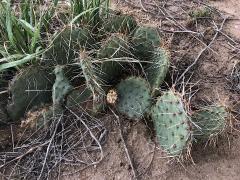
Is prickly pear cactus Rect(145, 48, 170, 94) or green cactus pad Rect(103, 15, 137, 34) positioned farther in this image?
green cactus pad Rect(103, 15, 137, 34)

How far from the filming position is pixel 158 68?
3088 mm

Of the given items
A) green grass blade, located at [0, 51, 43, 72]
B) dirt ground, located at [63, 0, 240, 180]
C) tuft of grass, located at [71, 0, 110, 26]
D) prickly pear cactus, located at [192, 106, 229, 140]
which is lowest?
dirt ground, located at [63, 0, 240, 180]

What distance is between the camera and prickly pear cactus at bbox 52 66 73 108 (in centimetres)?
299

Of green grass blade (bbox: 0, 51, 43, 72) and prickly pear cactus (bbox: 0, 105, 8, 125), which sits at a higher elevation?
green grass blade (bbox: 0, 51, 43, 72)

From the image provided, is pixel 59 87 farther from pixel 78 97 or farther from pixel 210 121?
pixel 210 121

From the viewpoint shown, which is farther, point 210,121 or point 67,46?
point 67,46

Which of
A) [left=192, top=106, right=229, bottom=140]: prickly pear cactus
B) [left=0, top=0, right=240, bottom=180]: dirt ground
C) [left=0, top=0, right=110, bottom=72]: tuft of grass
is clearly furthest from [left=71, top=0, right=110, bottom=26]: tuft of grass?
[left=192, top=106, right=229, bottom=140]: prickly pear cactus

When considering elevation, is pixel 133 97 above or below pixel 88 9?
below

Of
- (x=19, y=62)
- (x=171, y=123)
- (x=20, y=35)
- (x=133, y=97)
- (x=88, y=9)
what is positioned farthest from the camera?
(x=88, y=9)

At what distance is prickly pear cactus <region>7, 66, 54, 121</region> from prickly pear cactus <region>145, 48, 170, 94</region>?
2.12 ft

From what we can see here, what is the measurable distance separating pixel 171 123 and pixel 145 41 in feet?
2.23

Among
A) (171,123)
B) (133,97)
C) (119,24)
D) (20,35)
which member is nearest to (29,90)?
(20,35)

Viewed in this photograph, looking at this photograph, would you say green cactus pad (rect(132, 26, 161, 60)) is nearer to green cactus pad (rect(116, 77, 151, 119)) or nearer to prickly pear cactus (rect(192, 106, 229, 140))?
green cactus pad (rect(116, 77, 151, 119))

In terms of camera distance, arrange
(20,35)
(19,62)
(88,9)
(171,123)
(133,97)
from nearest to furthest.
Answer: (171,123) < (19,62) < (133,97) < (20,35) < (88,9)
